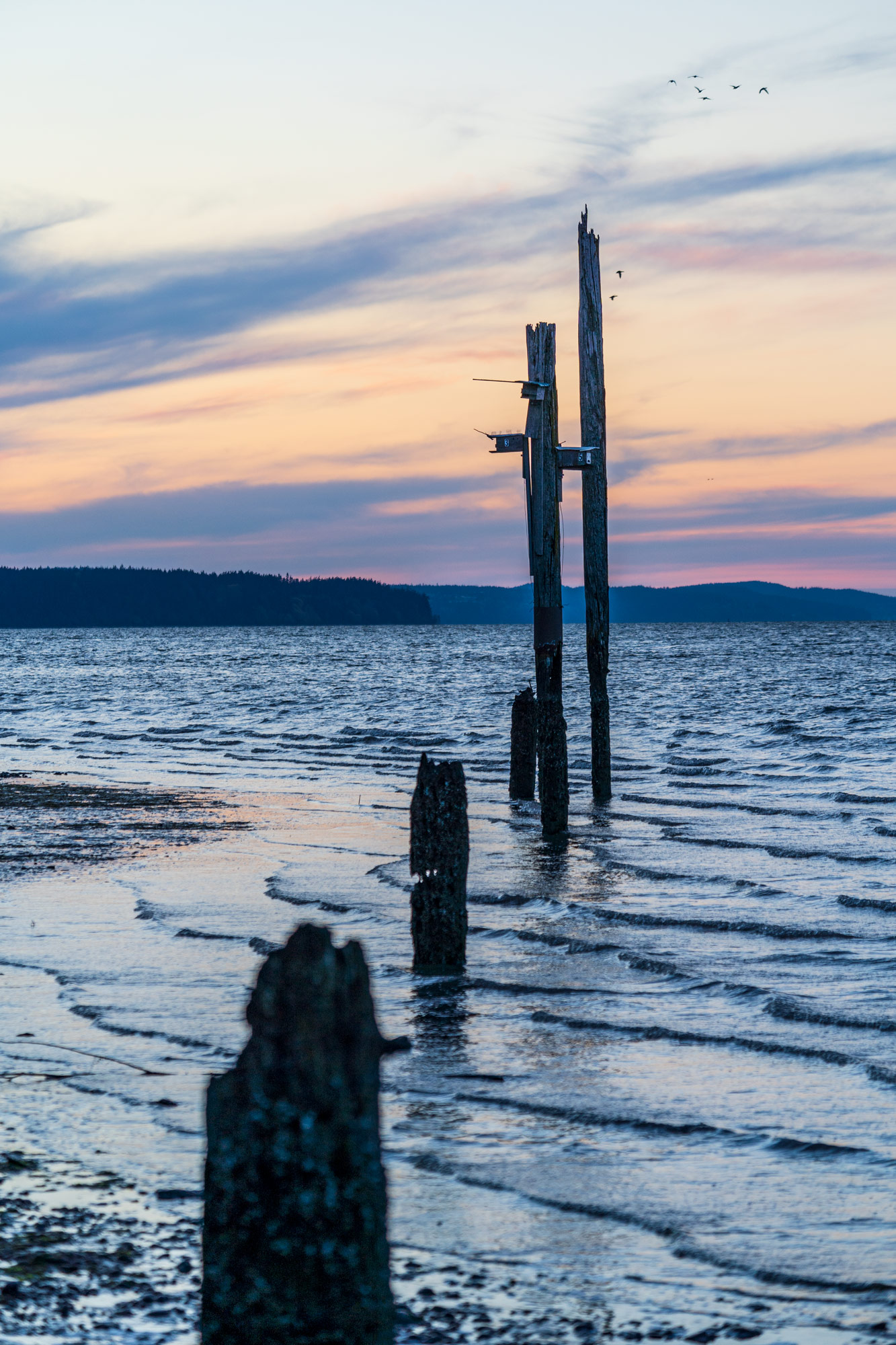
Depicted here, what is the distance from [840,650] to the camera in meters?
88.1

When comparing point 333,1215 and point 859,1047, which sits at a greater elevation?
point 333,1215

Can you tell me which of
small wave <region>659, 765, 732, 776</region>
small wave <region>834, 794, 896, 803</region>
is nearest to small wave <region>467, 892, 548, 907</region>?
small wave <region>834, 794, 896, 803</region>

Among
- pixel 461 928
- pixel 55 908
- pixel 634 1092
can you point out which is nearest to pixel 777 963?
pixel 461 928

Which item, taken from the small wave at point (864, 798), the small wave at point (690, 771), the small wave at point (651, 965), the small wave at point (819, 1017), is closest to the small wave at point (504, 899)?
the small wave at point (651, 965)

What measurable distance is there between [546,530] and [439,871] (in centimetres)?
758

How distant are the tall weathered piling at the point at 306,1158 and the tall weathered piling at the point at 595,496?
42.0 feet

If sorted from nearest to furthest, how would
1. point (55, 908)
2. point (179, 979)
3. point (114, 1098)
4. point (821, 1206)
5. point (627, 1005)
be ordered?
point (821, 1206) < point (114, 1098) < point (627, 1005) < point (179, 979) < point (55, 908)

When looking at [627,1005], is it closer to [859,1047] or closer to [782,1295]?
[859,1047]

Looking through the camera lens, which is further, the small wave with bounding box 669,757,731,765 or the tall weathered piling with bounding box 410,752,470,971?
the small wave with bounding box 669,757,731,765

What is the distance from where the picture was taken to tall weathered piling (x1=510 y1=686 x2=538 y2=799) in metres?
17.3

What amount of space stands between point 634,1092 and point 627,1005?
61.9 inches

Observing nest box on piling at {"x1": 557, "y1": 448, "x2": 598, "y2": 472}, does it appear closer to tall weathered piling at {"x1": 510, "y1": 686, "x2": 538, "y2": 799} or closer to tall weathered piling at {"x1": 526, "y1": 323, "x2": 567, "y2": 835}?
tall weathered piling at {"x1": 526, "y1": 323, "x2": 567, "y2": 835}

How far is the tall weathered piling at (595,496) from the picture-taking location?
15.6 meters

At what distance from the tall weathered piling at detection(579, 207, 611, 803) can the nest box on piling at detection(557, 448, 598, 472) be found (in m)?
0.12
